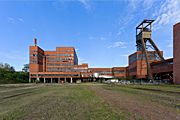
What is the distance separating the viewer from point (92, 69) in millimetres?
158000

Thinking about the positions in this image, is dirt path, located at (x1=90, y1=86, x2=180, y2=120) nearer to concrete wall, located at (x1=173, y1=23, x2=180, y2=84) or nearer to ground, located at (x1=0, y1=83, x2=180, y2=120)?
ground, located at (x1=0, y1=83, x2=180, y2=120)

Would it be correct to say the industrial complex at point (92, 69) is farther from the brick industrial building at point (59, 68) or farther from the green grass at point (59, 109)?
the green grass at point (59, 109)

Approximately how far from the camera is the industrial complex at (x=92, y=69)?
305 feet

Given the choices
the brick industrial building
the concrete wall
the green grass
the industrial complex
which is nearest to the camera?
the green grass

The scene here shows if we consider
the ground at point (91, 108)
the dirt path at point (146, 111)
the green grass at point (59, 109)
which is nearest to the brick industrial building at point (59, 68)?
the ground at point (91, 108)

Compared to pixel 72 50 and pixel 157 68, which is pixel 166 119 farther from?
pixel 72 50

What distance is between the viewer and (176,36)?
65500 mm

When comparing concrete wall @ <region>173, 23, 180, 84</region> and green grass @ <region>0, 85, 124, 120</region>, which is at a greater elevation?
concrete wall @ <region>173, 23, 180, 84</region>

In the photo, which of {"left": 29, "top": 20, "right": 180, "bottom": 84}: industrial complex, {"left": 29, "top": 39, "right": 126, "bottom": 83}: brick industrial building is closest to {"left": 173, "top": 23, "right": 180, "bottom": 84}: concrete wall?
{"left": 29, "top": 20, "right": 180, "bottom": 84}: industrial complex

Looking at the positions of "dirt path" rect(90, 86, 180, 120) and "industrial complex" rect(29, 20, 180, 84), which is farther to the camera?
"industrial complex" rect(29, 20, 180, 84)

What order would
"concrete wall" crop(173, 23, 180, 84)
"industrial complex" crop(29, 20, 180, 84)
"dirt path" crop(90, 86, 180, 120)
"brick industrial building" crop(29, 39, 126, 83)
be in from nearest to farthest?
"dirt path" crop(90, 86, 180, 120)
"concrete wall" crop(173, 23, 180, 84)
"industrial complex" crop(29, 20, 180, 84)
"brick industrial building" crop(29, 39, 126, 83)

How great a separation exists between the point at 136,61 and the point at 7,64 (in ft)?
321

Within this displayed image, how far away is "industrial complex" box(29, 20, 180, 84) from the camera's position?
9306 cm

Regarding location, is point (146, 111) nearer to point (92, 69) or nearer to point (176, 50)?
point (176, 50)
